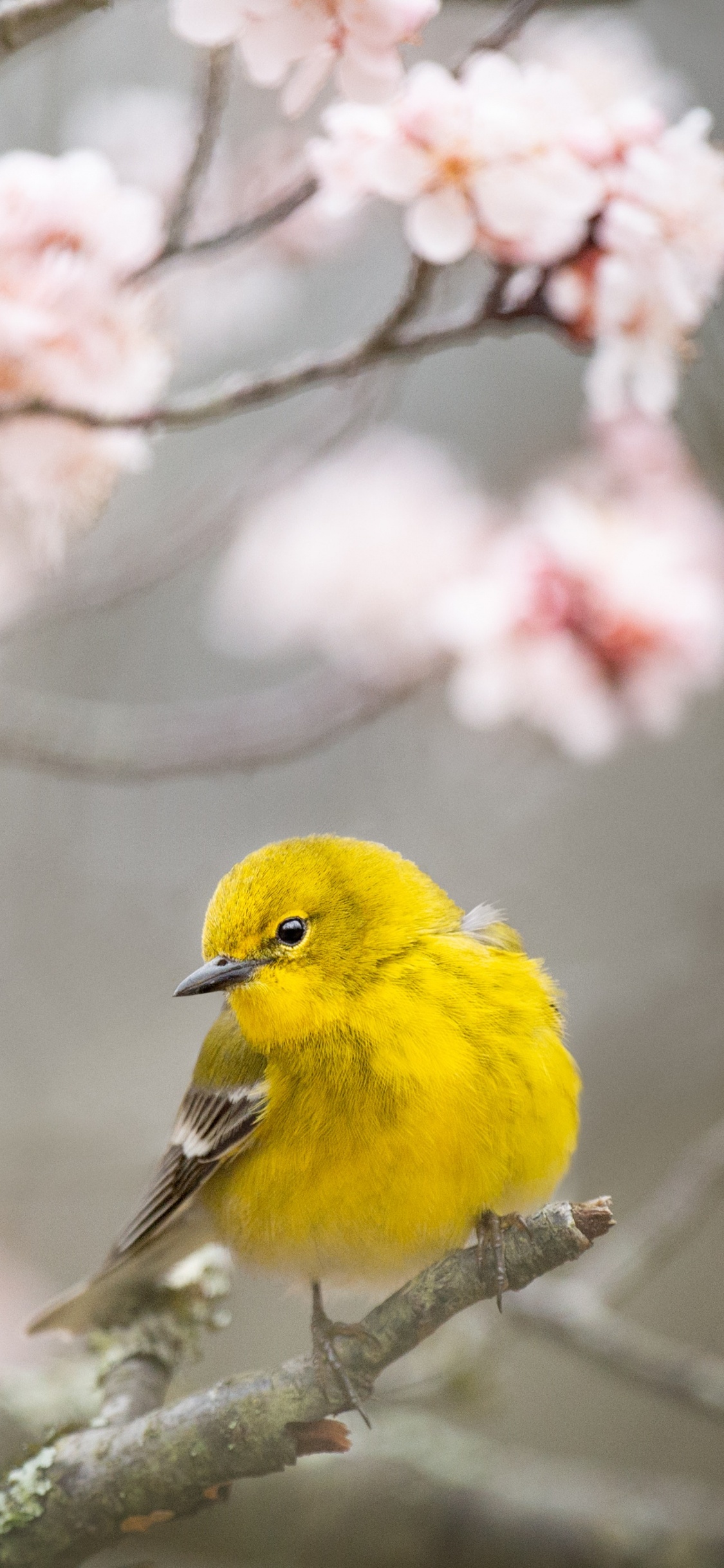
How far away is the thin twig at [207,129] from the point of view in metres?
0.47

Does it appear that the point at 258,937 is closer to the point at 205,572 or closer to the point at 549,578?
the point at 549,578

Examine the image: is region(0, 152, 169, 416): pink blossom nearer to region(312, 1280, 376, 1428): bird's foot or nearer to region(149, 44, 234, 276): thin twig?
region(149, 44, 234, 276): thin twig

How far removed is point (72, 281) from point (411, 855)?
0.55 metres

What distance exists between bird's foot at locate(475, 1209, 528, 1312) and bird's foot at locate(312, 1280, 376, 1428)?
56 millimetres

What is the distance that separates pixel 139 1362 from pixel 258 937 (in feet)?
1.04

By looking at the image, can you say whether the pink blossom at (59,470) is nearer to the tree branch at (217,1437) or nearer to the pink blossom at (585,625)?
the pink blossom at (585,625)

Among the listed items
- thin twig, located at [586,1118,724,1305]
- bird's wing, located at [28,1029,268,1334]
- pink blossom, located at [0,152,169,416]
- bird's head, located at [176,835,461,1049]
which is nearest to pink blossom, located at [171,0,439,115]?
pink blossom, located at [0,152,169,416]

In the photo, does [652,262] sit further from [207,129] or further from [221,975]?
[221,975]

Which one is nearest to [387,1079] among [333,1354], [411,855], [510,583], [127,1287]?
[333,1354]

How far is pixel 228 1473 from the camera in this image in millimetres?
453

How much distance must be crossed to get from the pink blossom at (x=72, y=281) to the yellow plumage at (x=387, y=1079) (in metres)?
0.27

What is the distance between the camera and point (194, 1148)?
22.2 inches

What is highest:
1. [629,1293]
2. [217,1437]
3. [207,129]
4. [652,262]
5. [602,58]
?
[602,58]

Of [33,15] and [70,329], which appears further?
[70,329]
